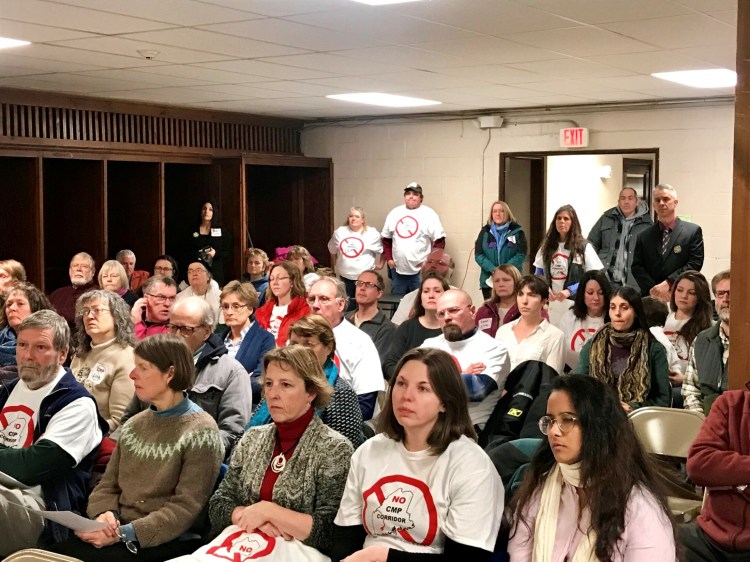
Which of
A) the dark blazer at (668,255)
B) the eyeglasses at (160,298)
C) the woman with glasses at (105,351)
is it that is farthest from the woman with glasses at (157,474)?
the dark blazer at (668,255)

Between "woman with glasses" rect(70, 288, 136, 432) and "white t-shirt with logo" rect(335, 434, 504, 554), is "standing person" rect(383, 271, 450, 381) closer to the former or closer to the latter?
"woman with glasses" rect(70, 288, 136, 432)

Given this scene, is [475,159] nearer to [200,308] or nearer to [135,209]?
[135,209]

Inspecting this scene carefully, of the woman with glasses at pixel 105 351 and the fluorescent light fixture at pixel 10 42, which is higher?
the fluorescent light fixture at pixel 10 42

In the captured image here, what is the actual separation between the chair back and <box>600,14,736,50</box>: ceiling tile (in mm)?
2236

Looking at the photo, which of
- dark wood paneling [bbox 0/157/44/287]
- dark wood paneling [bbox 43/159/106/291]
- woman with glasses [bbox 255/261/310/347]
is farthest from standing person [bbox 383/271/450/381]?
dark wood paneling [bbox 43/159/106/291]

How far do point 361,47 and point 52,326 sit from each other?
2822 mm

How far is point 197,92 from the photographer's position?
794cm

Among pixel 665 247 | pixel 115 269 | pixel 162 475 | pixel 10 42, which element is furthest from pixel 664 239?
pixel 162 475

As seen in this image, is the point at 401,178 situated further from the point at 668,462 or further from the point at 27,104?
the point at 668,462

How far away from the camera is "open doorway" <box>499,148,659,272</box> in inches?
418

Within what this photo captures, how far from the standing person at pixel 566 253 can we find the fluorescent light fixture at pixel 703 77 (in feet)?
4.12

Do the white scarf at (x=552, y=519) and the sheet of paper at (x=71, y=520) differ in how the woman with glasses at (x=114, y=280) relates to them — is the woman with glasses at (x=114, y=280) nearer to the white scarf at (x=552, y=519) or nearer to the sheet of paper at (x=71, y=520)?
the sheet of paper at (x=71, y=520)

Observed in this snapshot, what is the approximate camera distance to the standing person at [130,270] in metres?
8.25

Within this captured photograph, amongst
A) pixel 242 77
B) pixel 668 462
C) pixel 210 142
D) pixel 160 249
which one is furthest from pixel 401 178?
pixel 668 462
